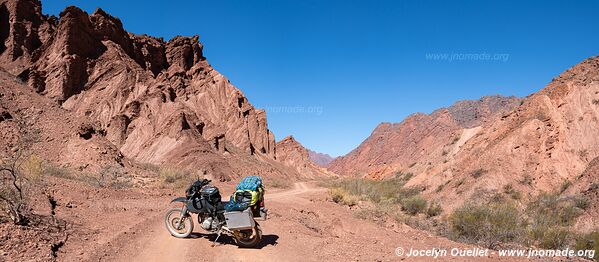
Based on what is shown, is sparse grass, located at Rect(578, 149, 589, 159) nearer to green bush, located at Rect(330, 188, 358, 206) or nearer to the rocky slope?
the rocky slope

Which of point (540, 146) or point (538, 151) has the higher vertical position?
point (540, 146)

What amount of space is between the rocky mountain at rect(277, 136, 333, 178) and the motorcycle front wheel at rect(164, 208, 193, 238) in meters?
71.7

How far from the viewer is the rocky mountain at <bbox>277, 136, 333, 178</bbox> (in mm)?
81938

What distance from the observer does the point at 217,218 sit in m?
8.07

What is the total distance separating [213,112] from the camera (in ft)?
198

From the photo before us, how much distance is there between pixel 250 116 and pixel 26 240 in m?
61.6

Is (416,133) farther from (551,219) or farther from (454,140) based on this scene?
(551,219)

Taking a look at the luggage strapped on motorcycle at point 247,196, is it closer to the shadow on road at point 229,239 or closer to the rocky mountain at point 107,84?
the shadow on road at point 229,239

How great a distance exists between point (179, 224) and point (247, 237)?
5.21 ft

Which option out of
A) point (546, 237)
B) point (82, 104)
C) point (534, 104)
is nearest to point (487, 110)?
point (534, 104)

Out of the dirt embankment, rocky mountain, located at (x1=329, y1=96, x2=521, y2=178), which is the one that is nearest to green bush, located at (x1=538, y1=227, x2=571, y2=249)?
the dirt embankment

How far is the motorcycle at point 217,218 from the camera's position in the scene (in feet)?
25.1

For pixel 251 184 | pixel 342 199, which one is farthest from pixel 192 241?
pixel 342 199

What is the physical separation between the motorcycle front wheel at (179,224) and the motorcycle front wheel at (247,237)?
1.17 meters
